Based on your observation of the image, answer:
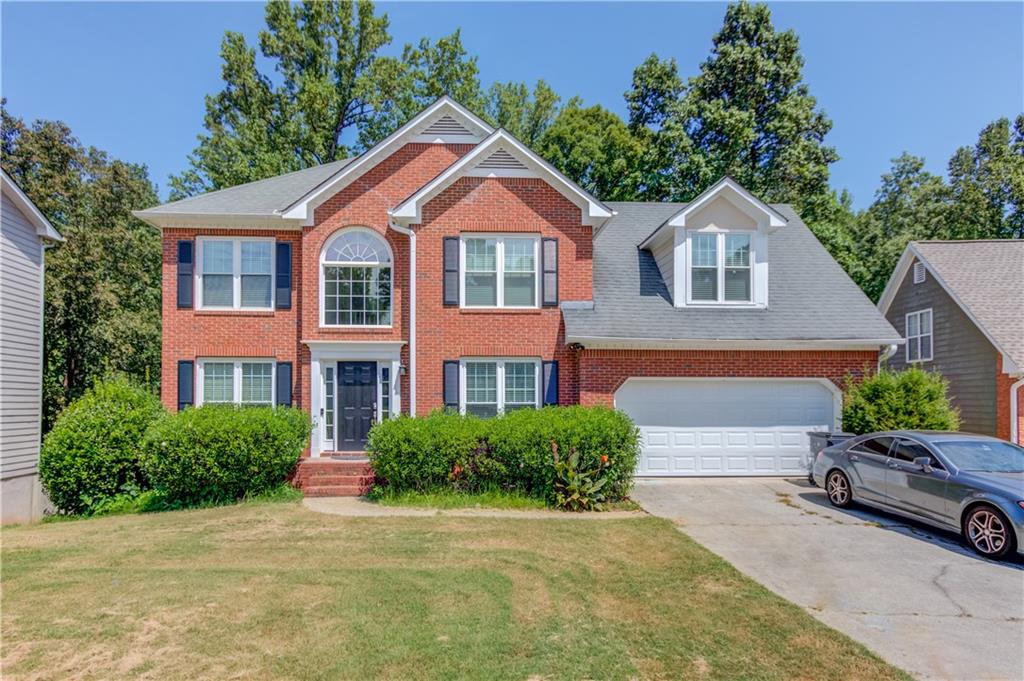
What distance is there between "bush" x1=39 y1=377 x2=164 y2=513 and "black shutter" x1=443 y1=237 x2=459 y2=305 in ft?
22.1

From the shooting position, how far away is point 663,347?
1295cm

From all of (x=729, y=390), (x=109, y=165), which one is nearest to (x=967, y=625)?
(x=729, y=390)

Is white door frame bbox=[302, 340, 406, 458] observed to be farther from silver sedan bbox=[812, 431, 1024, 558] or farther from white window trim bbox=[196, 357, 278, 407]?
silver sedan bbox=[812, 431, 1024, 558]

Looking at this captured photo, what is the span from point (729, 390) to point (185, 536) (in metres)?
10.9

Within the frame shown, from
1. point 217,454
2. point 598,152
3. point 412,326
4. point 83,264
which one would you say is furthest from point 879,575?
point 598,152

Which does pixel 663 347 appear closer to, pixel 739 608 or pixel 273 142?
pixel 739 608

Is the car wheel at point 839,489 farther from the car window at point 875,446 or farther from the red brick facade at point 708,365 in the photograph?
the red brick facade at point 708,365

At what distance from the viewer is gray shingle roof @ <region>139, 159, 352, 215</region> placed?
13.5 metres

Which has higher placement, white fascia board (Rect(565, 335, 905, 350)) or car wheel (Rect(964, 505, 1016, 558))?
white fascia board (Rect(565, 335, 905, 350))

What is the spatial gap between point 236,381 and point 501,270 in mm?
6771

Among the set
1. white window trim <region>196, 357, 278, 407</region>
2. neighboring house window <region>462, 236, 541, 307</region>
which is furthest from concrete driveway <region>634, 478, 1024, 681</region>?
white window trim <region>196, 357, 278, 407</region>

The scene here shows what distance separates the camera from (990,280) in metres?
16.7

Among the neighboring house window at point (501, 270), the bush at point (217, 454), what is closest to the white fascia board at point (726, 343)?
the neighboring house window at point (501, 270)

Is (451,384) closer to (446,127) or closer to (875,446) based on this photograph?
A: (446,127)
